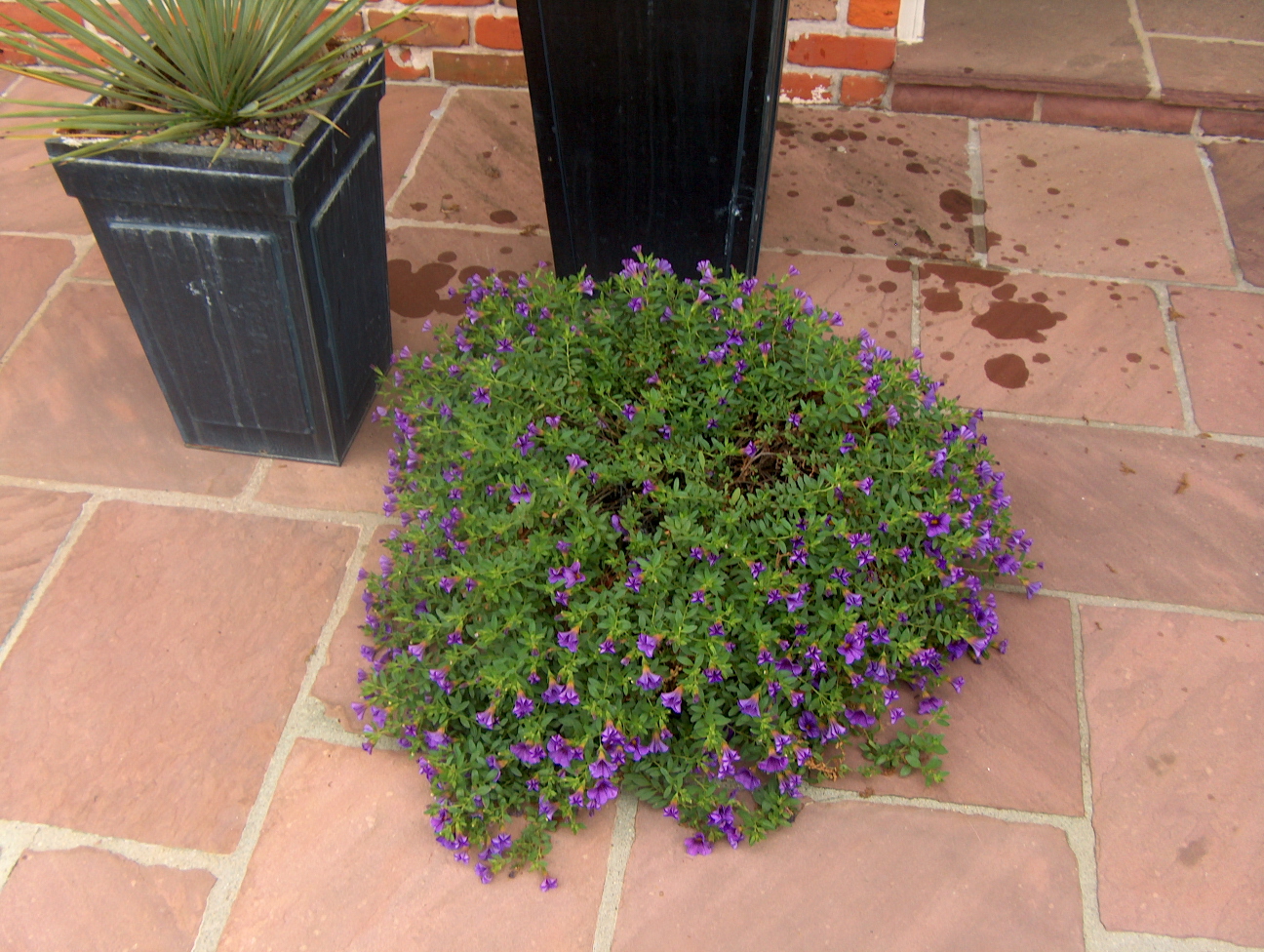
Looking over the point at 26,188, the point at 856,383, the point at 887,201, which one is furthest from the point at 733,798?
the point at 26,188

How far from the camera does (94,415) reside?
2.55m

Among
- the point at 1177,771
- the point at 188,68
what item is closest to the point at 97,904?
the point at 188,68

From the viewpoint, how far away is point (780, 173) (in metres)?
3.32

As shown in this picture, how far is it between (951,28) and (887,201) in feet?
3.08

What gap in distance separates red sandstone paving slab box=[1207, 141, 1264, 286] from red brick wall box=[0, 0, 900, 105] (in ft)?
3.65

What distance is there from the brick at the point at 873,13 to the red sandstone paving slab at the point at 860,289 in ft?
3.20

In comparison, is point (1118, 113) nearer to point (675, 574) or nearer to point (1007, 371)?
point (1007, 371)

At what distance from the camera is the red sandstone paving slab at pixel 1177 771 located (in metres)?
1.75

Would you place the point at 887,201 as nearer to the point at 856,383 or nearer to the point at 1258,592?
the point at 856,383

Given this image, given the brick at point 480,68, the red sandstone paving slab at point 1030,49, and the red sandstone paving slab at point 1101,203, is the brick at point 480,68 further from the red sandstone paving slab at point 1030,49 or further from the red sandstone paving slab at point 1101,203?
the red sandstone paving slab at point 1101,203

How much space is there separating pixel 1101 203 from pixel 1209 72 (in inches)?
30.1

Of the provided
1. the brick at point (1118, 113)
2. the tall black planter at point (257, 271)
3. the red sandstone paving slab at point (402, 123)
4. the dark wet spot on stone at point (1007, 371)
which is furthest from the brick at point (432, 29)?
the dark wet spot on stone at point (1007, 371)

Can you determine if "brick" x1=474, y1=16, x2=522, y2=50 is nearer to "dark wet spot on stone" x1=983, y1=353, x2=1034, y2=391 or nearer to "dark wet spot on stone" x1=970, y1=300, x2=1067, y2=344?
"dark wet spot on stone" x1=970, y1=300, x2=1067, y2=344

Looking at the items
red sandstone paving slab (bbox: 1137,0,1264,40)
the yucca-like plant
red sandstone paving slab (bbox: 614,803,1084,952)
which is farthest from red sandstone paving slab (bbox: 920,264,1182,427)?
the yucca-like plant
